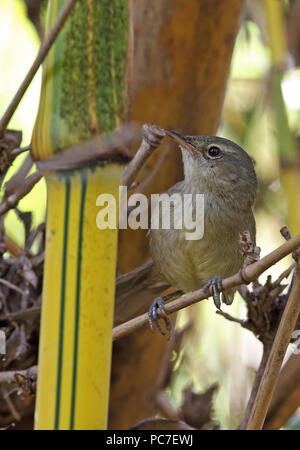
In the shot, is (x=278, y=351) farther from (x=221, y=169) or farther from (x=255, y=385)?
(x=221, y=169)

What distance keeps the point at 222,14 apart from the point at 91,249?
86 centimetres

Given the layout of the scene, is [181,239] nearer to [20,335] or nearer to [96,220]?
[20,335]

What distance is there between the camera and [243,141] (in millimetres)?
1779

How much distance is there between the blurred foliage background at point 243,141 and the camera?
57.9 inches

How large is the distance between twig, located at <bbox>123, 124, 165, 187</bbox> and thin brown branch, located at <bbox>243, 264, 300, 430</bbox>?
0.30 meters

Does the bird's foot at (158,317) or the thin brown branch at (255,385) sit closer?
the thin brown branch at (255,385)

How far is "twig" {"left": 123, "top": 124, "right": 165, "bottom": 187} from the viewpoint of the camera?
87 centimetres

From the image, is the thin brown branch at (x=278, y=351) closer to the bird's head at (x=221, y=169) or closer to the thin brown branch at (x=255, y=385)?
the thin brown branch at (x=255, y=385)

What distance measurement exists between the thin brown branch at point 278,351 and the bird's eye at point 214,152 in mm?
707

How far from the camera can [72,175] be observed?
1.90 ft

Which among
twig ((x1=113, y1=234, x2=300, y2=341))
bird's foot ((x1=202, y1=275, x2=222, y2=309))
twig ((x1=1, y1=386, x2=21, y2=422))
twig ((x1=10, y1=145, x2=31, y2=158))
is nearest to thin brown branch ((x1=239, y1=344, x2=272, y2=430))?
bird's foot ((x1=202, y1=275, x2=222, y2=309))

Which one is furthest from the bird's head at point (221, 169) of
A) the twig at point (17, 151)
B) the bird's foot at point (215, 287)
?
the twig at point (17, 151)
